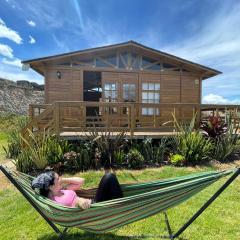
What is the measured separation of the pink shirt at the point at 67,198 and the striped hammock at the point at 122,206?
0.78 feet

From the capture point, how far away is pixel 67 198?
3232 millimetres

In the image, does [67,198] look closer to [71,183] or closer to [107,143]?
[71,183]

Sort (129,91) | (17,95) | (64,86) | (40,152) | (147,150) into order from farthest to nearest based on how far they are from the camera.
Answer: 1. (17,95)
2. (129,91)
3. (64,86)
4. (147,150)
5. (40,152)

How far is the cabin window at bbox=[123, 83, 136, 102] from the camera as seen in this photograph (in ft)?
37.0

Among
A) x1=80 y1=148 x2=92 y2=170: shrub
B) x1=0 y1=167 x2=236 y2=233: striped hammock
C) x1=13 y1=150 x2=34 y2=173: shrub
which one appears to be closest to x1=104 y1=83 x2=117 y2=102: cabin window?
x1=80 y1=148 x2=92 y2=170: shrub

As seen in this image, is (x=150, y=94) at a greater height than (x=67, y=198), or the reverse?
(x=150, y=94)

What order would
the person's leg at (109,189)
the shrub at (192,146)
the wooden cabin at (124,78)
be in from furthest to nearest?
1. the wooden cabin at (124,78)
2. the shrub at (192,146)
3. the person's leg at (109,189)

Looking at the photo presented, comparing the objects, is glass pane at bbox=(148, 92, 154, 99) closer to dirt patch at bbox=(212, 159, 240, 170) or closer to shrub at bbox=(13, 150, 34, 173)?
dirt patch at bbox=(212, 159, 240, 170)

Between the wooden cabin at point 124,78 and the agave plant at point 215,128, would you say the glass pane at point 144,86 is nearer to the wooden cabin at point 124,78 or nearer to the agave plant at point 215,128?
the wooden cabin at point 124,78

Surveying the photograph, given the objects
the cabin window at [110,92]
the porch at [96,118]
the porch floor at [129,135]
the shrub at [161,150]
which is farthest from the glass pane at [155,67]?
the shrub at [161,150]

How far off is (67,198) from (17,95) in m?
19.0

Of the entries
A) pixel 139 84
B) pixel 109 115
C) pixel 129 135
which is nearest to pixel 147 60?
pixel 139 84

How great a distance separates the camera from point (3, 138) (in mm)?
13711

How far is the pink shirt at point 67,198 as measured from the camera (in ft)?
10.4
